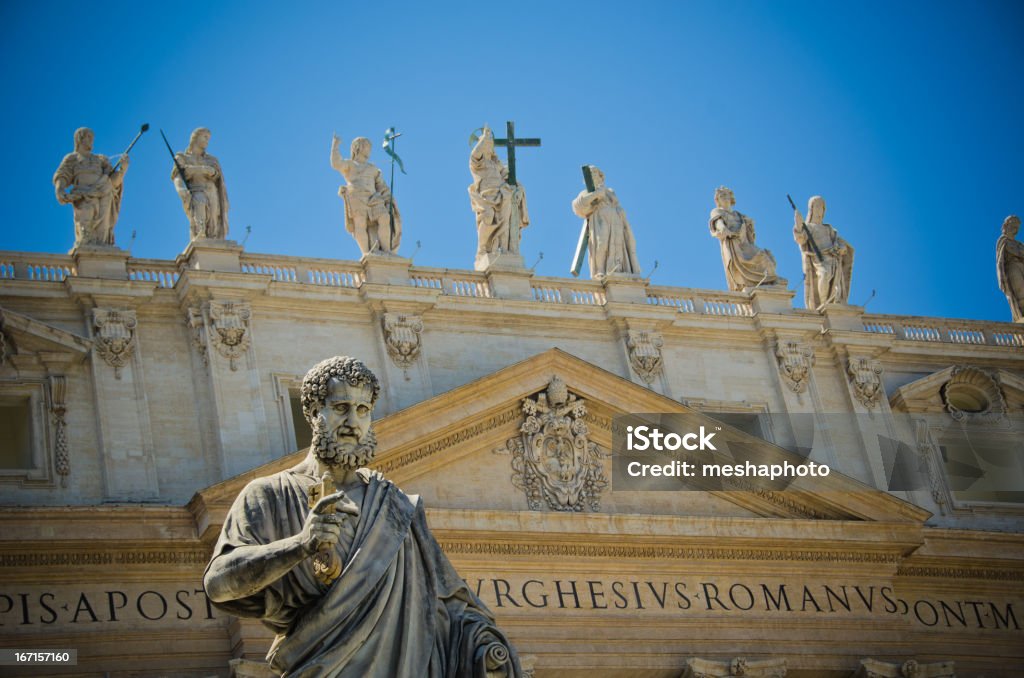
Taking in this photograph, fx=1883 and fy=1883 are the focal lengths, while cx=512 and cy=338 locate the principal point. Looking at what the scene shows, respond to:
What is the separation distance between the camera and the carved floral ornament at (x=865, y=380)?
27406mm

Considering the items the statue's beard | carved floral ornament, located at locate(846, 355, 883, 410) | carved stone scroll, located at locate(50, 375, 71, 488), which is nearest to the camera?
the statue's beard

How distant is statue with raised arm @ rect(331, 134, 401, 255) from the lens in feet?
81.9

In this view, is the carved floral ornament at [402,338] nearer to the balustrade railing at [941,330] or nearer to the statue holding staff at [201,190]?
the statue holding staff at [201,190]

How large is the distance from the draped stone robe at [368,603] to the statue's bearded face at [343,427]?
0.10 metres

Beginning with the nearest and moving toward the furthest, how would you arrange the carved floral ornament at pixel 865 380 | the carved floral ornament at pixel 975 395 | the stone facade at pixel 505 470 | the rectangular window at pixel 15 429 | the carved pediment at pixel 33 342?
the stone facade at pixel 505 470, the rectangular window at pixel 15 429, the carved pediment at pixel 33 342, the carved floral ornament at pixel 865 380, the carved floral ornament at pixel 975 395

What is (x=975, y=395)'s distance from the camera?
2867 cm

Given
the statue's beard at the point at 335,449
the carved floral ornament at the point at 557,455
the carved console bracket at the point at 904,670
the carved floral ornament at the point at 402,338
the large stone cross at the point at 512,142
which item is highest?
the large stone cross at the point at 512,142

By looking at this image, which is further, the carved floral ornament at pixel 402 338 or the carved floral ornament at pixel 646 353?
the carved floral ornament at pixel 646 353

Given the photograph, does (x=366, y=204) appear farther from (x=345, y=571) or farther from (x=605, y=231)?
(x=345, y=571)

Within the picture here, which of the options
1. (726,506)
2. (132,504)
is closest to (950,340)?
(726,506)

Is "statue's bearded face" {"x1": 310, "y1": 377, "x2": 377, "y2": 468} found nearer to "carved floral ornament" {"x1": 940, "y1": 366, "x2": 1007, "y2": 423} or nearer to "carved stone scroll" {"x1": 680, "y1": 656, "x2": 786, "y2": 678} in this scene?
"carved stone scroll" {"x1": 680, "y1": 656, "x2": 786, "y2": 678}

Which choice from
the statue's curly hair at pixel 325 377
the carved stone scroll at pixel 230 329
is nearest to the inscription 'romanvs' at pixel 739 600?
the carved stone scroll at pixel 230 329

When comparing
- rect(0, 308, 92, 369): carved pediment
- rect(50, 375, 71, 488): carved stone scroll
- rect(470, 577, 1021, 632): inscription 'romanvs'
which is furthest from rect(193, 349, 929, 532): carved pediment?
rect(0, 308, 92, 369): carved pediment

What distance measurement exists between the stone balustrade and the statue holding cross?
573 mm
